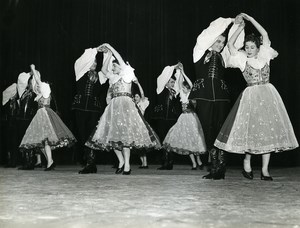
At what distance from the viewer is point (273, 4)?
7.46 m

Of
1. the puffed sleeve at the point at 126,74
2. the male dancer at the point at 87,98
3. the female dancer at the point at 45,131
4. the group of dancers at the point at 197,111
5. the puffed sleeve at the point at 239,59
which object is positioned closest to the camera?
the group of dancers at the point at 197,111

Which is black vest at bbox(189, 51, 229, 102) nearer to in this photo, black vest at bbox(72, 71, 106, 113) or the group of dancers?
the group of dancers

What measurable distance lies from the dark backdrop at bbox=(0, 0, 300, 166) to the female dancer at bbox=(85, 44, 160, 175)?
9.78 feet

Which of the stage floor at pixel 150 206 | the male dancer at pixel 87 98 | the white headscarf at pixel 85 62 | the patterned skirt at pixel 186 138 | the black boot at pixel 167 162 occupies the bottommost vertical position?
the stage floor at pixel 150 206

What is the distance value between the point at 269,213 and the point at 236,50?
2.43 meters

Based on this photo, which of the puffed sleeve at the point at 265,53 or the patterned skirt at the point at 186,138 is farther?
the patterned skirt at the point at 186,138

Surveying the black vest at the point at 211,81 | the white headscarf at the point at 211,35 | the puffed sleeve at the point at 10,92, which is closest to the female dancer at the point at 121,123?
the black vest at the point at 211,81

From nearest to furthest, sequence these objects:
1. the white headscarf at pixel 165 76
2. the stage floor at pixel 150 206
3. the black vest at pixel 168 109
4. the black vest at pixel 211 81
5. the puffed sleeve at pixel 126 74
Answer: the stage floor at pixel 150 206, the black vest at pixel 211 81, the puffed sleeve at pixel 126 74, the white headscarf at pixel 165 76, the black vest at pixel 168 109

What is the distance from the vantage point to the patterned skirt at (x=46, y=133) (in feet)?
20.4

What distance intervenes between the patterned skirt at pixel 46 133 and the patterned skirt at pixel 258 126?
2877 mm

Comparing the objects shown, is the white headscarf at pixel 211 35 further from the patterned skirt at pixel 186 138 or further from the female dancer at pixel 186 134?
the patterned skirt at pixel 186 138

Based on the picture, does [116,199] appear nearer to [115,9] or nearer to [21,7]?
[115,9]

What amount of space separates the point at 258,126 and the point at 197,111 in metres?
0.89

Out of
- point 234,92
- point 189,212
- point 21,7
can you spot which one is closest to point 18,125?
point 21,7
